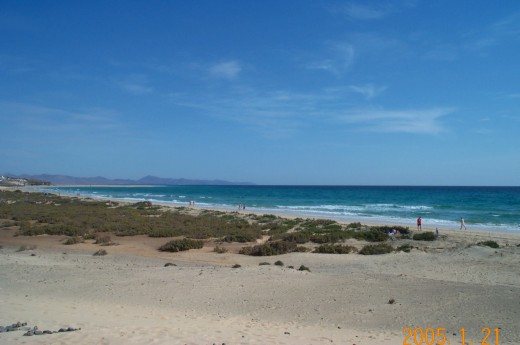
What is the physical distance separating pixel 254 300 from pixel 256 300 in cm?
5

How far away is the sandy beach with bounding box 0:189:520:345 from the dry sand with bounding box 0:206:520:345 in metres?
0.03

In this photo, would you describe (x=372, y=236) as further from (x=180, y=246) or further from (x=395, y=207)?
(x=395, y=207)

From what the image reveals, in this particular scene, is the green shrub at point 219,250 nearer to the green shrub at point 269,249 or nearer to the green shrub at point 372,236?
the green shrub at point 269,249

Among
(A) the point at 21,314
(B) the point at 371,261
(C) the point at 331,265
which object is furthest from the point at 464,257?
(A) the point at 21,314

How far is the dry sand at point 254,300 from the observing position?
779 cm

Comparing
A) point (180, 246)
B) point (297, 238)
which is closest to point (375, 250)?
point (297, 238)

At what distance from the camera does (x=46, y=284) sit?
39.0 ft

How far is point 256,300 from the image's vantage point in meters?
10.5

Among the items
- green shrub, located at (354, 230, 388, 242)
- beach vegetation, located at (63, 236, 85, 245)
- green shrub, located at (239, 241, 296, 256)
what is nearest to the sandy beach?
green shrub, located at (239, 241, 296, 256)

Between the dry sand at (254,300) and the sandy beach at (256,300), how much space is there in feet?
0.09

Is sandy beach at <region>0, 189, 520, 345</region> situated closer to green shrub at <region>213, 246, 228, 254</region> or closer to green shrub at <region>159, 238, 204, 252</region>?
green shrub at <region>213, 246, 228, 254</region>

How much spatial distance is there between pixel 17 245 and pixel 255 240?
12.3 m

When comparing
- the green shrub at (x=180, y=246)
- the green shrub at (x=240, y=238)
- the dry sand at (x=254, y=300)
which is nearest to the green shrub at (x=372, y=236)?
the dry sand at (x=254, y=300)

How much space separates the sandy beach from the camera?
7.77 meters
